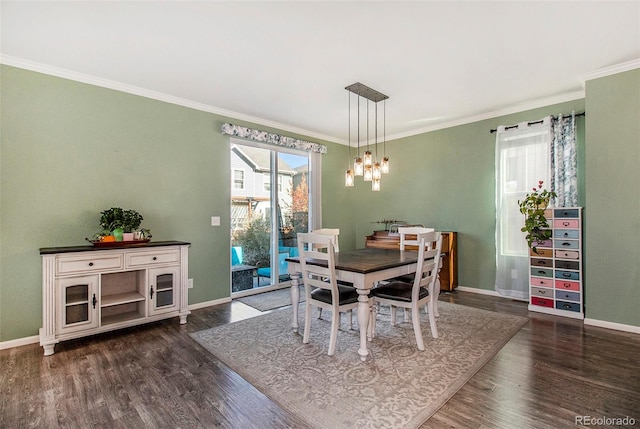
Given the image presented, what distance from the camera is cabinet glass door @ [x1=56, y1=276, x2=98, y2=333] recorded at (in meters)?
2.66

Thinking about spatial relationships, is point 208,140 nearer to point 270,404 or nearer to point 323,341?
point 323,341

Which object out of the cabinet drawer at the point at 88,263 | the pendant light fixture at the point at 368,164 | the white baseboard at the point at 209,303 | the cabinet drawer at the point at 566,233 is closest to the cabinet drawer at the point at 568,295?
the cabinet drawer at the point at 566,233

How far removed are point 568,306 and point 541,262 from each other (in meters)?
0.53

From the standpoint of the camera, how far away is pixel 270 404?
190 centimetres

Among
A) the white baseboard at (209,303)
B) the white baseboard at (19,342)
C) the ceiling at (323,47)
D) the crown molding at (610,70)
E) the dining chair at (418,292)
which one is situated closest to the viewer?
the ceiling at (323,47)

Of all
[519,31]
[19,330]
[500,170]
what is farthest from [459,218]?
[19,330]

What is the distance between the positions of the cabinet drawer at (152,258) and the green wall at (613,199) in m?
4.35

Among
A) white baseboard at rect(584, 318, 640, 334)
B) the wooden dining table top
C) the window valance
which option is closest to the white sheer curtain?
white baseboard at rect(584, 318, 640, 334)

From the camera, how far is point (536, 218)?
3611mm

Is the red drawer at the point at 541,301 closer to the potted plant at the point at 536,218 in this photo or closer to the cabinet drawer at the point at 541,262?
the cabinet drawer at the point at 541,262

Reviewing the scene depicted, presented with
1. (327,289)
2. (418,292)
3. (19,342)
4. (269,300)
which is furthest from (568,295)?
(19,342)

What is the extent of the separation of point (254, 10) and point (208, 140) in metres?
2.19

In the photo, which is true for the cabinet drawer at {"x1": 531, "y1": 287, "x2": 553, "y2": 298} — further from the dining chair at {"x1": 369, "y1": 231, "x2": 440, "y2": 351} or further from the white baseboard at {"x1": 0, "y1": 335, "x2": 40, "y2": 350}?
the white baseboard at {"x1": 0, "y1": 335, "x2": 40, "y2": 350}

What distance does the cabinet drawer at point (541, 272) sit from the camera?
3.59 m
